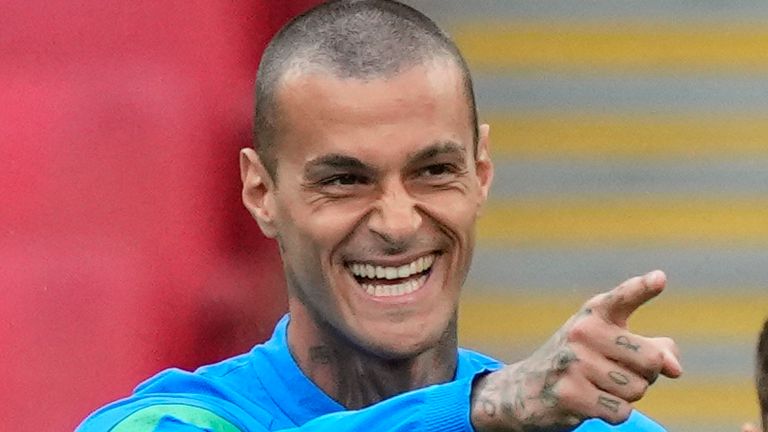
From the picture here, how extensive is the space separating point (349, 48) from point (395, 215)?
30 cm

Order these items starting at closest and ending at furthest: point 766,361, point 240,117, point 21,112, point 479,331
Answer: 1. point 766,361
2. point 21,112
3. point 240,117
4. point 479,331

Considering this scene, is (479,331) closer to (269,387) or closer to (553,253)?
(553,253)

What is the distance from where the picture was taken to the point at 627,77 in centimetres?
470

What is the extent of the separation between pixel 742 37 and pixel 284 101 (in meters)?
2.19

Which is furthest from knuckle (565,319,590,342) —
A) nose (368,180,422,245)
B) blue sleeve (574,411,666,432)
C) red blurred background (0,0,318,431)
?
red blurred background (0,0,318,431)

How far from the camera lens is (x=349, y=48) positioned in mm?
2752

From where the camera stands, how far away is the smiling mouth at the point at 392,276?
8.67ft

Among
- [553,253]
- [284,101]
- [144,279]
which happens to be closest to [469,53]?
[553,253]

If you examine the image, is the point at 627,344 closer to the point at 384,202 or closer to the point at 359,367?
the point at 384,202

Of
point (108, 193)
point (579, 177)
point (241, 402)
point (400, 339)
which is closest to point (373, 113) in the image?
point (400, 339)

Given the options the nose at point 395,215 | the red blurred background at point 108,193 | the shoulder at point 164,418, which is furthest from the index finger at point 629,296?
the red blurred background at point 108,193

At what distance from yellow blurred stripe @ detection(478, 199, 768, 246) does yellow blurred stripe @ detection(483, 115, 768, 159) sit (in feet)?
0.39

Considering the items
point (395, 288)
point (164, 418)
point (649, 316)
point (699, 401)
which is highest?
point (395, 288)

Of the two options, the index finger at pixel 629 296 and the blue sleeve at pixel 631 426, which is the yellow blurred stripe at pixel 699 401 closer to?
the blue sleeve at pixel 631 426
